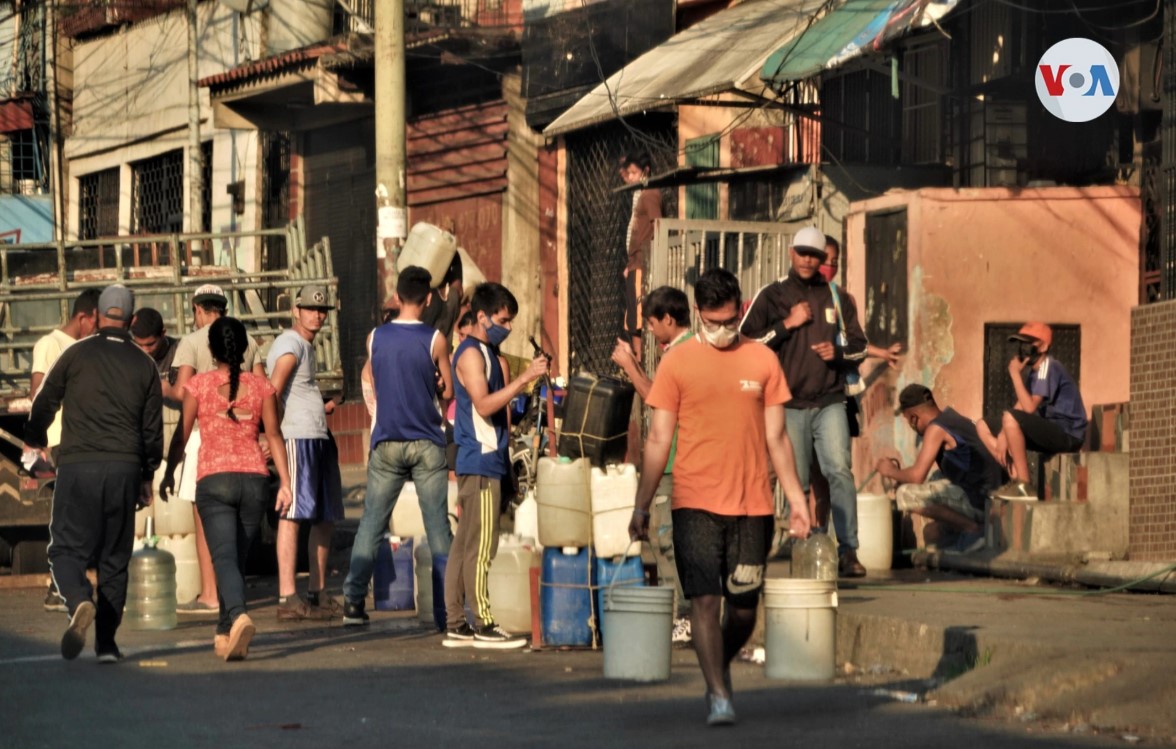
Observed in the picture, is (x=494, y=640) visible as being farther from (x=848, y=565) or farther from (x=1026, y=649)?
(x=1026, y=649)

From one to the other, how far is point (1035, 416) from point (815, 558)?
3.72 m

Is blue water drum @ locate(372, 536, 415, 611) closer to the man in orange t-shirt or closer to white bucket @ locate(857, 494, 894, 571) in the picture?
white bucket @ locate(857, 494, 894, 571)

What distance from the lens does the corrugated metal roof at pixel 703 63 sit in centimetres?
1599

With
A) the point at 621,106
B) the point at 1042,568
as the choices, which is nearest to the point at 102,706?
the point at 1042,568

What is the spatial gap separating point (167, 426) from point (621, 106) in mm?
5066

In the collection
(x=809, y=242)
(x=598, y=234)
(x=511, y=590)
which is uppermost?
(x=598, y=234)

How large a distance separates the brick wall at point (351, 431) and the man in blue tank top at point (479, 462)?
13382mm

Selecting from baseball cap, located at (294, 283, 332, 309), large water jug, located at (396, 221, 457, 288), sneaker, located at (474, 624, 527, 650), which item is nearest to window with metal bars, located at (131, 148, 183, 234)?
large water jug, located at (396, 221, 457, 288)

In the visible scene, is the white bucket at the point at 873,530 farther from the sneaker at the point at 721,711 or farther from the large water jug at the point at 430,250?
the large water jug at the point at 430,250

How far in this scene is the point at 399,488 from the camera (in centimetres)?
1134

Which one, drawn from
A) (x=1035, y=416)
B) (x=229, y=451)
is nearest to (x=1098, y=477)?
(x=1035, y=416)

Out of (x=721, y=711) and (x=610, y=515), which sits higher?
(x=610, y=515)

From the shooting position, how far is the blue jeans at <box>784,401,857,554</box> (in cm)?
1184

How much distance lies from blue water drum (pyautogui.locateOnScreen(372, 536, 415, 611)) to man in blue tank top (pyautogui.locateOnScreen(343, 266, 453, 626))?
154cm
